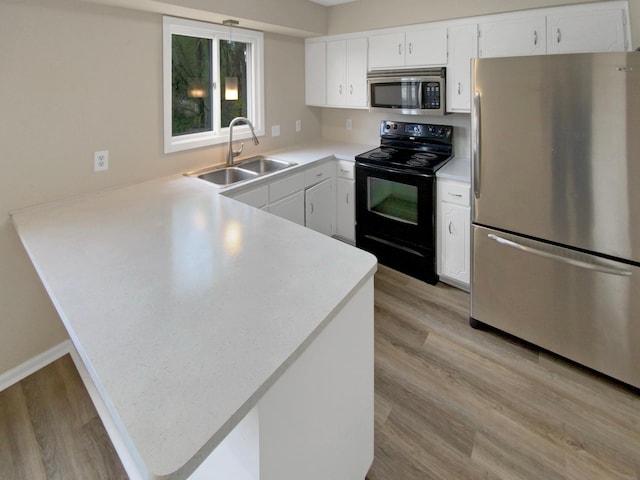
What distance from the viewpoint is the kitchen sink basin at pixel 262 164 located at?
3.14 meters

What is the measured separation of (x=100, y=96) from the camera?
224 centimetres

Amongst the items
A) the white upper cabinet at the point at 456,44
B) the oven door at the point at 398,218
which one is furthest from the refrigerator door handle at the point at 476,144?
the white upper cabinet at the point at 456,44

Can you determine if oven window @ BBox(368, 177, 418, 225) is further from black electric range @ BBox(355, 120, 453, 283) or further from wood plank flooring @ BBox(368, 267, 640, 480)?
wood plank flooring @ BBox(368, 267, 640, 480)

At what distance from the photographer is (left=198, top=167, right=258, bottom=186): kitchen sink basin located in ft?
9.34

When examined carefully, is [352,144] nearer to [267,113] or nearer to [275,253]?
[267,113]

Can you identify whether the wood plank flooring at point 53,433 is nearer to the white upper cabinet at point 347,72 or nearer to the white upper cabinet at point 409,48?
the white upper cabinet at point 347,72

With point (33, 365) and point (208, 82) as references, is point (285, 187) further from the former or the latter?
point (33, 365)

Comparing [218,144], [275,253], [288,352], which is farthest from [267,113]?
[288,352]

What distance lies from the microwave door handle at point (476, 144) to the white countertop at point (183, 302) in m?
1.18

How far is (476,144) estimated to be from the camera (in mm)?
2166

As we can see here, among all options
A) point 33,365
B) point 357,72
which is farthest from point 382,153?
point 33,365

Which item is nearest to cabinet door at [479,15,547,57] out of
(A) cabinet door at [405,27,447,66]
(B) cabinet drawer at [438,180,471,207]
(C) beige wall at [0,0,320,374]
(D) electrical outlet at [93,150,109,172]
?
(A) cabinet door at [405,27,447,66]

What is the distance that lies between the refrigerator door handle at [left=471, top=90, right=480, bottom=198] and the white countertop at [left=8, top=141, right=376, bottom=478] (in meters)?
1.18

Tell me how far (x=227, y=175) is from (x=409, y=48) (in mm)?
1825
